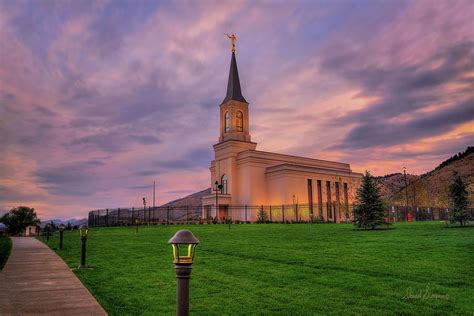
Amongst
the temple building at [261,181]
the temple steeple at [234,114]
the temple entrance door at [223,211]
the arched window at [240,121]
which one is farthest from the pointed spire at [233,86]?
the temple entrance door at [223,211]

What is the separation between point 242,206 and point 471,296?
50.1 meters

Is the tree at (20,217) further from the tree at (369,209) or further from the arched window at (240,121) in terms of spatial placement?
the tree at (369,209)

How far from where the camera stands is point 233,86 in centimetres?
6550

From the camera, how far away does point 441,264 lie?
9.71 meters

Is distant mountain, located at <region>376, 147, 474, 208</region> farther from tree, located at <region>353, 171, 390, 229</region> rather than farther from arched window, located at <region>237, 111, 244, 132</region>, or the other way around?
tree, located at <region>353, 171, 390, 229</region>

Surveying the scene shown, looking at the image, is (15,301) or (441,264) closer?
(15,301)

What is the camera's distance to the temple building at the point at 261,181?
55344mm

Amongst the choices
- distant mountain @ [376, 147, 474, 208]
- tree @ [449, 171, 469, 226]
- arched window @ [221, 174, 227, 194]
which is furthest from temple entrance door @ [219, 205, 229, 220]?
tree @ [449, 171, 469, 226]

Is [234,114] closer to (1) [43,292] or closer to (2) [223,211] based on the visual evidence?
(2) [223,211]

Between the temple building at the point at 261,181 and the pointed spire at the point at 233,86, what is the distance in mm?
184

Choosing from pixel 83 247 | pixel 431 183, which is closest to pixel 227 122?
pixel 83 247

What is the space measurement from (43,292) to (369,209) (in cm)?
2168

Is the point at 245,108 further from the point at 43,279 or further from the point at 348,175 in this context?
the point at 43,279

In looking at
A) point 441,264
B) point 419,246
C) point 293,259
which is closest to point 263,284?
point 293,259
